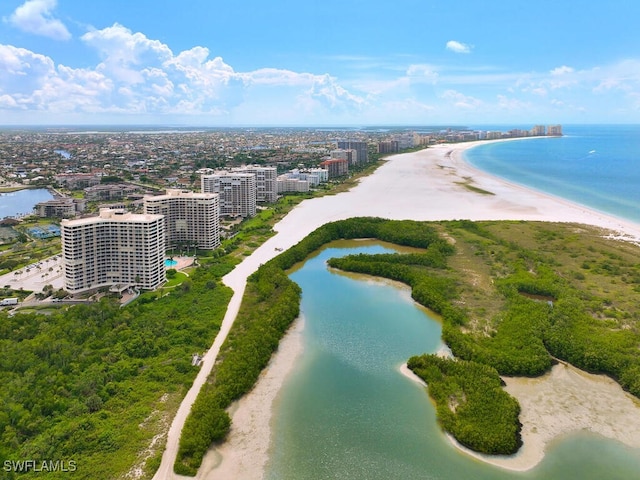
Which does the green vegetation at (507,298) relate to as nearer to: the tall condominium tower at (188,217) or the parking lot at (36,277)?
the tall condominium tower at (188,217)

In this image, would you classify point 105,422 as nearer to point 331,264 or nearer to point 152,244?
point 152,244

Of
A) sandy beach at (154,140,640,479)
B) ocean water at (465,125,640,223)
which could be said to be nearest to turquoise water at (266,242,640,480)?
sandy beach at (154,140,640,479)

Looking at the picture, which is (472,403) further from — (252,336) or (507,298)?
(507,298)

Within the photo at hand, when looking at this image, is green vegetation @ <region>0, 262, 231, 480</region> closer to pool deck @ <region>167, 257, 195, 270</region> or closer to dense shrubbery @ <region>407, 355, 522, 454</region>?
pool deck @ <region>167, 257, 195, 270</region>

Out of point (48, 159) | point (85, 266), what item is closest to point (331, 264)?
point (85, 266)

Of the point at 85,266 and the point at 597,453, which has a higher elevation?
the point at 85,266

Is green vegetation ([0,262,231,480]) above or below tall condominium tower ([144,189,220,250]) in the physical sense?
below

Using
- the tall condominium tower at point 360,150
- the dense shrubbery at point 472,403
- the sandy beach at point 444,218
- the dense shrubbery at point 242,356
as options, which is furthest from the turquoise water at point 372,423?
the tall condominium tower at point 360,150
